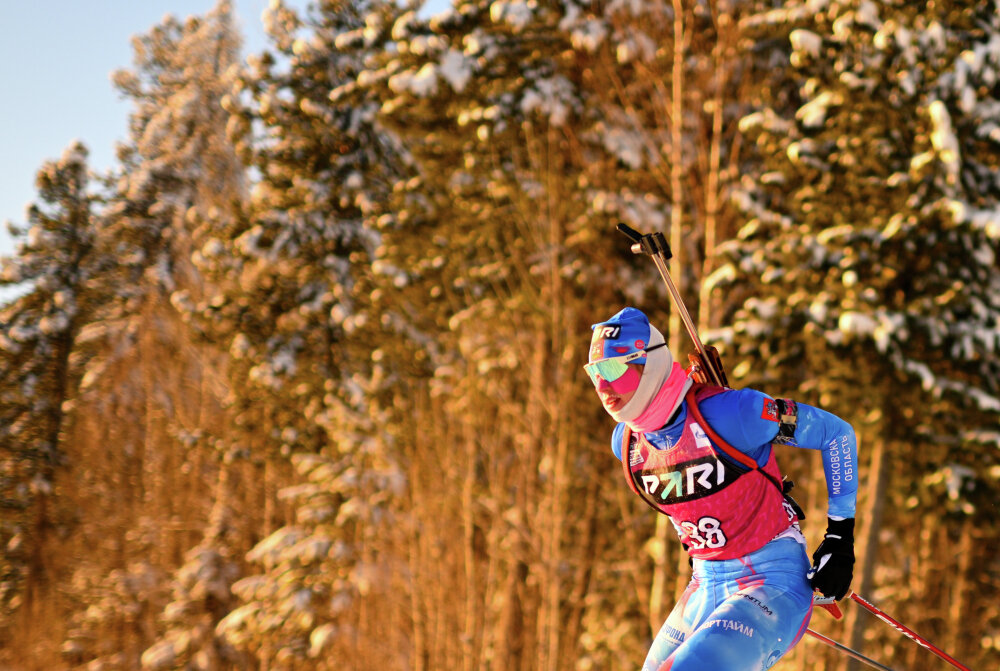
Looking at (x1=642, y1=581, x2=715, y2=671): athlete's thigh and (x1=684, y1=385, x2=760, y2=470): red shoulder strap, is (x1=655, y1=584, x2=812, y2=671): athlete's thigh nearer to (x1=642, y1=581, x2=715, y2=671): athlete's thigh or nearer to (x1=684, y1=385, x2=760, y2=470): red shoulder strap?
(x1=642, y1=581, x2=715, y2=671): athlete's thigh

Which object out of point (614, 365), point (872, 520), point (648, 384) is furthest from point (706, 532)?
point (872, 520)

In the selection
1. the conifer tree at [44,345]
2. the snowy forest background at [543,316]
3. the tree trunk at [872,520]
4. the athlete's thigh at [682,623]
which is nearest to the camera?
the athlete's thigh at [682,623]

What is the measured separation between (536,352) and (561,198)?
2365mm

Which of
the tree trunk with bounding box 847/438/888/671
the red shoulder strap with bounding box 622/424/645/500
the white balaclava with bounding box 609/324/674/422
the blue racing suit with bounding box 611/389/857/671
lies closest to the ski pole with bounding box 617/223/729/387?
the white balaclava with bounding box 609/324/674/422

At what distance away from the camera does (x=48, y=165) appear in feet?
87.7

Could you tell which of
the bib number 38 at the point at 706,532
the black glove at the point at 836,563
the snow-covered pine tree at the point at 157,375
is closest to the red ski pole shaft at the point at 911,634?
the black glove at the point at 836,563

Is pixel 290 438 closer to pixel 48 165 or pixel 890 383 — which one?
pixel 890 383

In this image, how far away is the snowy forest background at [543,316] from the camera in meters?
8.73

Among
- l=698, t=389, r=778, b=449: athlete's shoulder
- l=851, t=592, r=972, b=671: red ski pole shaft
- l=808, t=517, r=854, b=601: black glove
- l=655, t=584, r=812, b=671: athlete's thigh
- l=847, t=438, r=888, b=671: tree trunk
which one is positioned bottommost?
l=847, t=438, r=888, b=671: tree trunk

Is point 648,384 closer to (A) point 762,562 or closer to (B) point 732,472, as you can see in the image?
(B) point 732,472

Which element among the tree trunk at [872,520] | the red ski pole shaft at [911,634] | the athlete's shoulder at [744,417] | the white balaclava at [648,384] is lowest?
the tree trunk at [872,520]

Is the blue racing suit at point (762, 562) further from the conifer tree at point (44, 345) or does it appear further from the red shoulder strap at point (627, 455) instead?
the conifer tree at point (44, 345)

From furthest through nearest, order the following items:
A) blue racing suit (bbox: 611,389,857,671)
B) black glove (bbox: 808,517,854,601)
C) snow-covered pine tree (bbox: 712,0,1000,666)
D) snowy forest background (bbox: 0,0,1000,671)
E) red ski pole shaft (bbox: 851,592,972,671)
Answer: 1. snowy forest background (bbox: 0,0,1000,671)
2. snow-covered pine tree (bbox: 712,0,1000,666)
3. red ski pole shaft (bbox: 851,592,972,671)
4. black glove (bbox: 808,517,854,601)
5. blue racing suit (bbox: 611,389,857,671)

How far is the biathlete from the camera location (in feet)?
10.1
